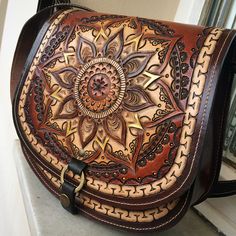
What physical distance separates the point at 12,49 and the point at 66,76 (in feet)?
0.81

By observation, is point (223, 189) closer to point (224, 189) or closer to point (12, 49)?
point (224, 189)

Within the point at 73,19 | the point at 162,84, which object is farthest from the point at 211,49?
the point at 73,19

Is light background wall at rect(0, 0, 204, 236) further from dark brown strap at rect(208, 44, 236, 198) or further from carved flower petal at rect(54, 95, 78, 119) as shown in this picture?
dark brown strap at rect(208, 44, 236, 198)

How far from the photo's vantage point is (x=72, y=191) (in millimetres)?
372

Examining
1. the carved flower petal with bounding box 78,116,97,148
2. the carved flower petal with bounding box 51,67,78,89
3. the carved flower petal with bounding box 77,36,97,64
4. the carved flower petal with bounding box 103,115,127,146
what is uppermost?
the carved flower petal with bounding box 77,36,97,64

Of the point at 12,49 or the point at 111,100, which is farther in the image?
the point at 12,49

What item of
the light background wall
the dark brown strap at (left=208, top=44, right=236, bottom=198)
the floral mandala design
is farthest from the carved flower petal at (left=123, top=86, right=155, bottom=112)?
the light background wall

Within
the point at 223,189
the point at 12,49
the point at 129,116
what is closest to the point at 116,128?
the point at 129,116

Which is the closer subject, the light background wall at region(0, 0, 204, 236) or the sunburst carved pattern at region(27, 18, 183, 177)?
the sunburst carved pattern at region(27, 18, 183, 177)

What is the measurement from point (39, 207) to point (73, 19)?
237 mm

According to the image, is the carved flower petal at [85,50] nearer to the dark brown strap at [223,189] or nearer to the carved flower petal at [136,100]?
the carved flower petal at [136,100]

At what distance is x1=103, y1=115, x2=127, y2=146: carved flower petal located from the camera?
356mm

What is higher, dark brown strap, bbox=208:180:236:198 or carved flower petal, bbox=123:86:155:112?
carved flower petal, bbox=123:86:155:112

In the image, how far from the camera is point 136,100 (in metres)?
0.35
